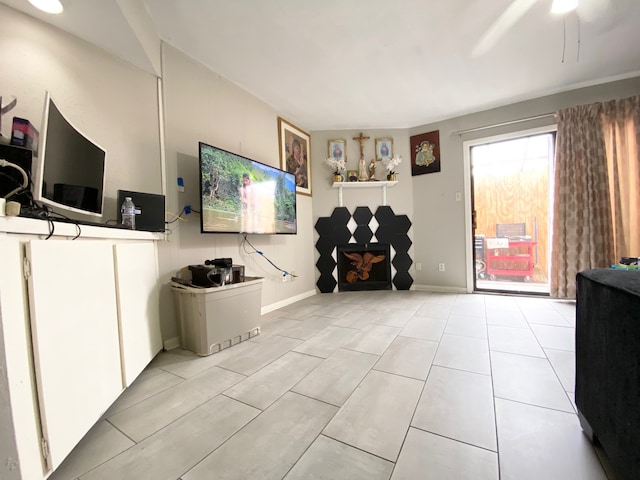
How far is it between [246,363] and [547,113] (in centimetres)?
423

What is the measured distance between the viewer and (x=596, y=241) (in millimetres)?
2588

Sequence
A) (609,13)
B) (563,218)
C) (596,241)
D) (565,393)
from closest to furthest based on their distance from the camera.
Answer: (565,393) → (609,13) → (596,241) → (563,218)

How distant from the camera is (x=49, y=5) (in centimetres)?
127

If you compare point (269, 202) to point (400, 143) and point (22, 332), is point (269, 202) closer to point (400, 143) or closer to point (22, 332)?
point (22, 332)

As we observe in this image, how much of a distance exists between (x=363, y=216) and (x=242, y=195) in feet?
6.70

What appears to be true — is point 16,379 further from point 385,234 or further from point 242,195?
point 385,234

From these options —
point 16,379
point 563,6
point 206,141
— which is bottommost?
point 16,379

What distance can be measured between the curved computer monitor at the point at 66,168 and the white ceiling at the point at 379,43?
31.1 inches

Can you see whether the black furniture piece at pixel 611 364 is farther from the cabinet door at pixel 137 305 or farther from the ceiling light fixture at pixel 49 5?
the ceiling light fixture at pixel 49 5

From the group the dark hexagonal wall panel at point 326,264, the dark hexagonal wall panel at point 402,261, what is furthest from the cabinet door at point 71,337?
the dark hexagonal wall panel at point 402,261

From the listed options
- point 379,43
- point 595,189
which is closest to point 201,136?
point 379,43

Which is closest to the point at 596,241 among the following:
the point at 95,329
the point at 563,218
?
the point at 563,218

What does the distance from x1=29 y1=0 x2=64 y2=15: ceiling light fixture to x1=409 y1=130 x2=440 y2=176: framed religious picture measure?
3.76 meters

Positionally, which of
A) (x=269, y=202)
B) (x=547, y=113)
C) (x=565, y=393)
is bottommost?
(x=565, y=393)
